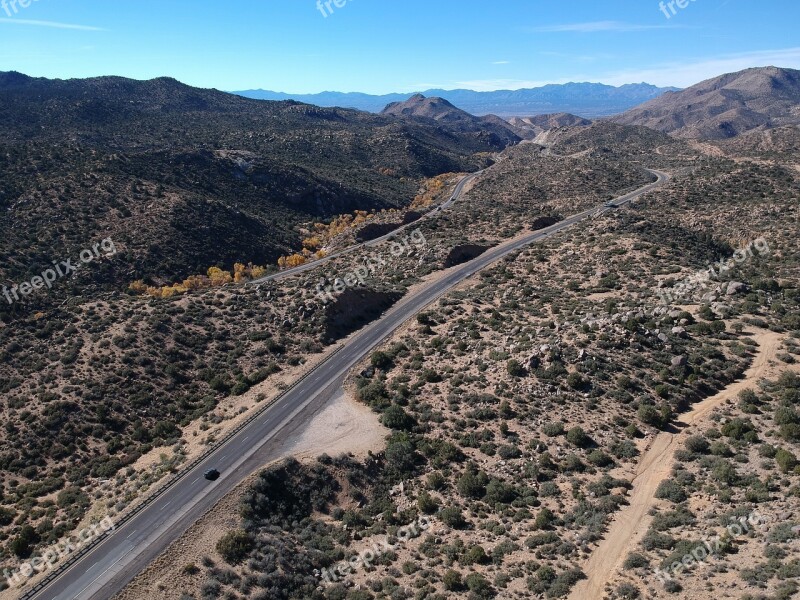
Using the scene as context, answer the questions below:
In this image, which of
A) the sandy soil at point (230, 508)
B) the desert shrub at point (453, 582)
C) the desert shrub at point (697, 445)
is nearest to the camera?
the desert shrub at point (453, 582)

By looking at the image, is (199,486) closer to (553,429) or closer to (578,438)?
(553,429)

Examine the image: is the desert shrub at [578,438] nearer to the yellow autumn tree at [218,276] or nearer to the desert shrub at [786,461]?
the desert shrub at [786,461]

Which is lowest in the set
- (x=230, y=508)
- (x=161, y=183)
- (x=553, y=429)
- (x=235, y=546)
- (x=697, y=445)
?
(x=235, y=546)

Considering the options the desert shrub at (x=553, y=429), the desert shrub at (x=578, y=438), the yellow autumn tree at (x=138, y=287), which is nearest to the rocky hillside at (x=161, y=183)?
the yellow autumn tree at (x=138, y=287)

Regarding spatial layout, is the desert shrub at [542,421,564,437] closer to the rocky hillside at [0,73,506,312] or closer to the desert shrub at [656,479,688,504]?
the desert shrub at [656,479,688,504]

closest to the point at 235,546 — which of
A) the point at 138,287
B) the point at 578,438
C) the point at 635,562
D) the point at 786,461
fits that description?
the point at 635,562

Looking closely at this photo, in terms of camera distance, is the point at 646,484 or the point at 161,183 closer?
the point at 646,484

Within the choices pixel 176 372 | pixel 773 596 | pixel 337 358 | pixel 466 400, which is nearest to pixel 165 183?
pixel 176 372
